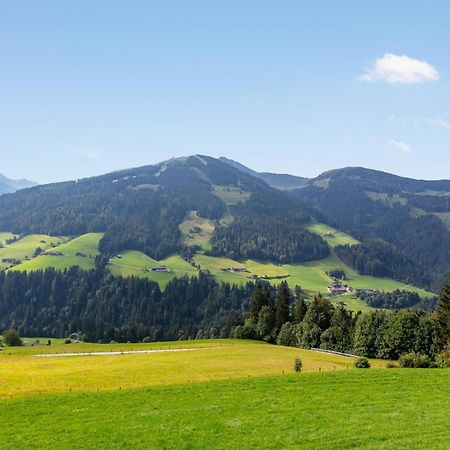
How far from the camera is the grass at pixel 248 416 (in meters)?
32.3

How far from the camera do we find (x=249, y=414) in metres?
39.3

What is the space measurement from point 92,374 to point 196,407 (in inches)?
1360

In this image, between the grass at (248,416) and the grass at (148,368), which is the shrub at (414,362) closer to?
the grass at (148,368)

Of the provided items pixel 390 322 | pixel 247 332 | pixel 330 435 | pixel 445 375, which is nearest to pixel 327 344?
pixel 390 322

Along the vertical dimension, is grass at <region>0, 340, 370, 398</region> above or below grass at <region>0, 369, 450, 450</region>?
below

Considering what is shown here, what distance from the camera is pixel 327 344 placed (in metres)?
118

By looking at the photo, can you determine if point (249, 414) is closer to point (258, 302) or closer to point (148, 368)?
point (148, 368)

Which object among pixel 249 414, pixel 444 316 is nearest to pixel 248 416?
pixel 249 414

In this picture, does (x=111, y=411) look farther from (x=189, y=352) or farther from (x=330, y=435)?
(x=189, y=352)

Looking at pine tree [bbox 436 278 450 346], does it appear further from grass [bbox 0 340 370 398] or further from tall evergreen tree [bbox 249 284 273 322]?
tall evergreen tree [bbox 249 284 273 322]

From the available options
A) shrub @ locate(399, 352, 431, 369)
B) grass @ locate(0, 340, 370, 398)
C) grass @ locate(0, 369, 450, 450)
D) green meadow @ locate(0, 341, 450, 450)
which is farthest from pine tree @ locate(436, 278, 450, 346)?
grass @ locate(0, 369, 450, 450)

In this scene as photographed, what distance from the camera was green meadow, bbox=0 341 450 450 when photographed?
1274 inches

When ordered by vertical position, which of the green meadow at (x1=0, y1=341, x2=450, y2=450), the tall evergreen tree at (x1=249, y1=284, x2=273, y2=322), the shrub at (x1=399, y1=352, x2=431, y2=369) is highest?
the green meadow at (x1=0, y1=341, x2=450, y2=450)

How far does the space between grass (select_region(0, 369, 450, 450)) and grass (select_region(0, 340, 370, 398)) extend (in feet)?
39.9
